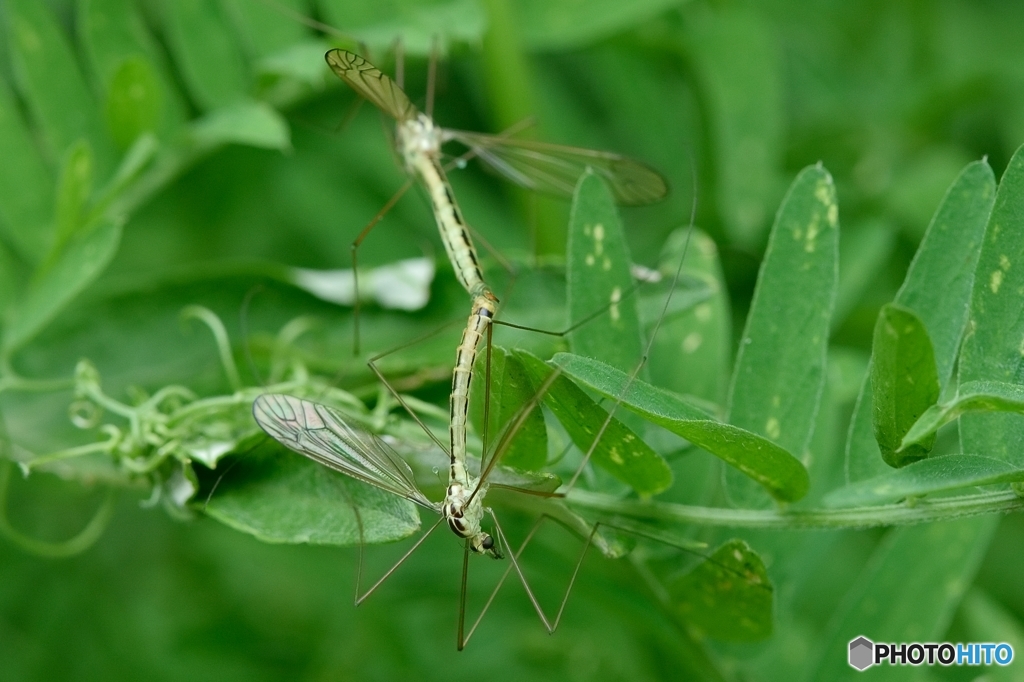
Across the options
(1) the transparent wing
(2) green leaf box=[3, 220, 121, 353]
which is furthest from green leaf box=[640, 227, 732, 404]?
(2) green leaf box=[3, 220, 121, 353]

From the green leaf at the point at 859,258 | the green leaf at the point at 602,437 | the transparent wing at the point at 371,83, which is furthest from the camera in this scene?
the green leaf at the point at 859,258

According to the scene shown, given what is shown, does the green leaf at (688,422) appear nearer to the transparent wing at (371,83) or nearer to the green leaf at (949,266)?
the green leaf at (949,266)

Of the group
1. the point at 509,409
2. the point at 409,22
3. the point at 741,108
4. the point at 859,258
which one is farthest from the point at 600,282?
the point at 741,108

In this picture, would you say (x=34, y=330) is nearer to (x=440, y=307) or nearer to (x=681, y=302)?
(x=440, y=307)

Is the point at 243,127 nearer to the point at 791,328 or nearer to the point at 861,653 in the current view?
the point at 791,328

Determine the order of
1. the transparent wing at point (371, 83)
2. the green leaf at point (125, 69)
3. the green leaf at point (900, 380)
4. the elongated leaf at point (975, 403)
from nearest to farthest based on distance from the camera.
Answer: the elongated leaf at point (975, 403)
the green leaf at point (900, 380)
the transparent wing at point (371, 83)
the green leaf at point (125, 69)

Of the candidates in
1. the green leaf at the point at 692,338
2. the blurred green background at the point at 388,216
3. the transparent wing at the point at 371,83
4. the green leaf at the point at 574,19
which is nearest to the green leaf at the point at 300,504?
the blurred green background at the point at 388,216

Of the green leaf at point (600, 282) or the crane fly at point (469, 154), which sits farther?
the crane fly at point (469, 154)

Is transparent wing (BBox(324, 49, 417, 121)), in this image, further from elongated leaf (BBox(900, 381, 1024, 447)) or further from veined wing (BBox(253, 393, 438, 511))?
elongated leaf (BBox(900, 381, 1024, 447))
